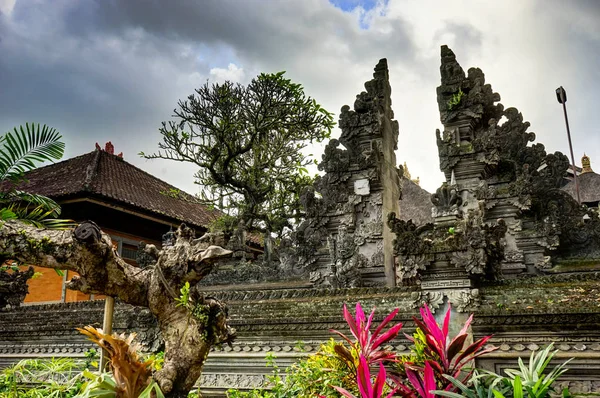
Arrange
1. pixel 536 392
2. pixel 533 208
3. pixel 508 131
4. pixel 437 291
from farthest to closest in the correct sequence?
pixel 508 131
pixel 533 208
pixel 437 291
pixel 536 392

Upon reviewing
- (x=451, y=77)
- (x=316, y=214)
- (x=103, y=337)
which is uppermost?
(x=451, y=77)

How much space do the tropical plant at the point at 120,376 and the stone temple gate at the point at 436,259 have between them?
8.93ft

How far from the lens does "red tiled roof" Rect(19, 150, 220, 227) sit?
1516cm

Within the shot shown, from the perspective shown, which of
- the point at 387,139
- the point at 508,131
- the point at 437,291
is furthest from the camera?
the point at 387,139

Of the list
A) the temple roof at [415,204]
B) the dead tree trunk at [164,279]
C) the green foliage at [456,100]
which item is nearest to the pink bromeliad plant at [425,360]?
the dead tree trunk at [164,279]

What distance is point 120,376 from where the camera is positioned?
10.4 feet

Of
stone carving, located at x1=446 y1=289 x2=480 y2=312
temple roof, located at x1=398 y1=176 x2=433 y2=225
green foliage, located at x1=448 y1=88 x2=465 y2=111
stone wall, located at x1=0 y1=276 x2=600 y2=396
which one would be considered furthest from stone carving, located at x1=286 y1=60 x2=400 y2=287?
temple roof, located at x1=398 y1=176 x2=433 y2=225

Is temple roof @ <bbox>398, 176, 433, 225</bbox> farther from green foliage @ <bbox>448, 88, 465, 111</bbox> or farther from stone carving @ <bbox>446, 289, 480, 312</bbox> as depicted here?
stone carving @ <bbox>446, 289, 480, 312</bbox>

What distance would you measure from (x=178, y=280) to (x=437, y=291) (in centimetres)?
304

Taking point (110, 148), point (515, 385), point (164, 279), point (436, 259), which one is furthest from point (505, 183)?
point (110, 148)

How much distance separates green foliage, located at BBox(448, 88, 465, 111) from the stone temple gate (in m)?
0.05

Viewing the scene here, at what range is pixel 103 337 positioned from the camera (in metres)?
3.14

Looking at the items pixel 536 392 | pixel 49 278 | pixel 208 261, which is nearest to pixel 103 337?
pixel 208 261

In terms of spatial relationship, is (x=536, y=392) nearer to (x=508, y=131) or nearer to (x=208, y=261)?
(x=208, y=261)
